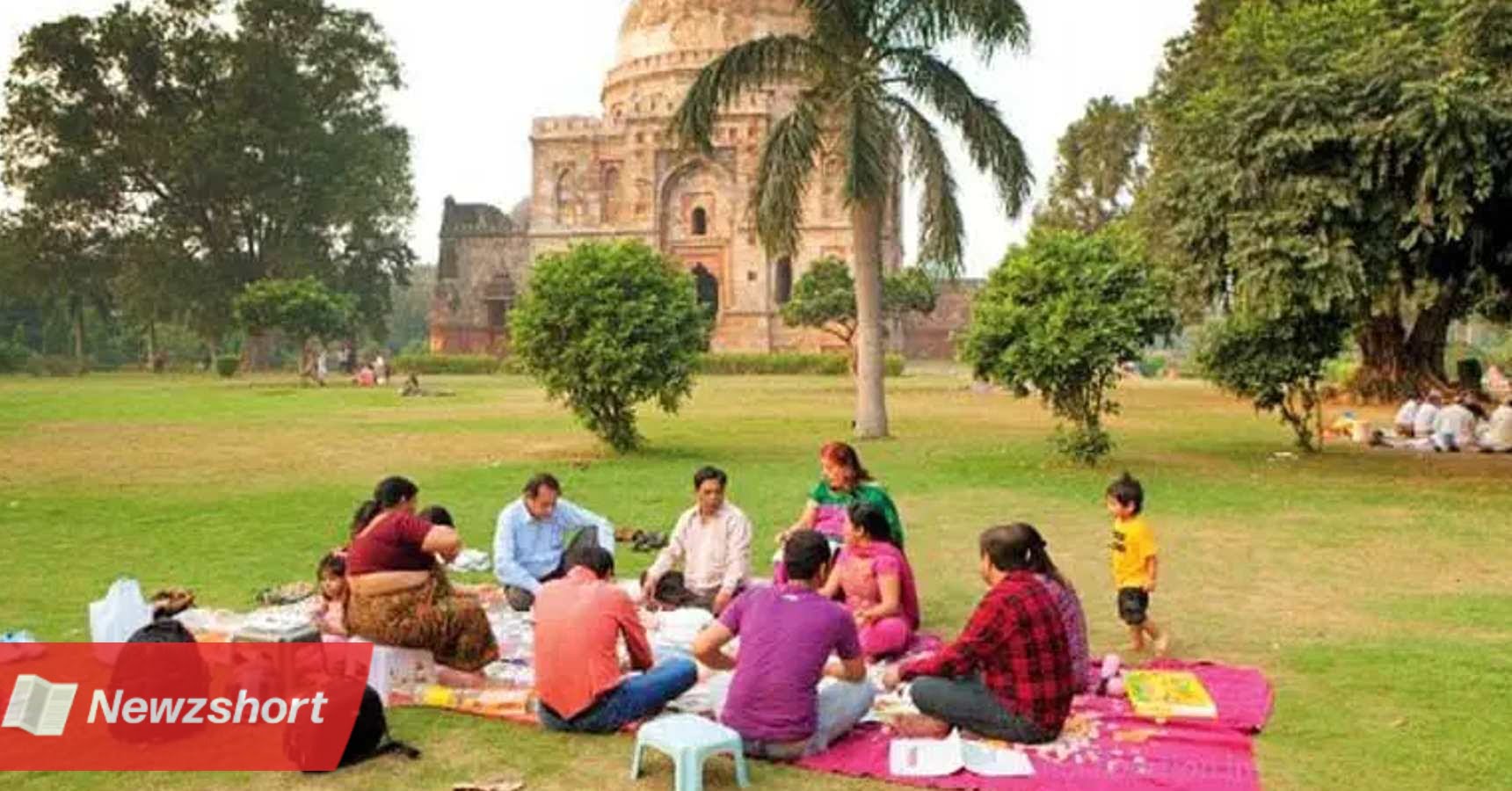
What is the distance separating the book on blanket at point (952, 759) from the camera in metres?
4.78

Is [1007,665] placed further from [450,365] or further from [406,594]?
[450,365]

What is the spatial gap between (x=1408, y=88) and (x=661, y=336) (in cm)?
904

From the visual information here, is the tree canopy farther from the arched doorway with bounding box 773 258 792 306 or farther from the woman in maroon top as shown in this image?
the woman in maroon top

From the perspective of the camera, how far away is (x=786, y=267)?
53.8 meters

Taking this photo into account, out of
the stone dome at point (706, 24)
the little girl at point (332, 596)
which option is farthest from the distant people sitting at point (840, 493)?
the stone dome at point (706, 24)

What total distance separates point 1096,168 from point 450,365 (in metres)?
26.2

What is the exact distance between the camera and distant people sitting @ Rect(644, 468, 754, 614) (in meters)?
7.28

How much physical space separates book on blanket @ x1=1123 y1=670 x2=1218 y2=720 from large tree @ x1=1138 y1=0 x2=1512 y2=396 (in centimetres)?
844

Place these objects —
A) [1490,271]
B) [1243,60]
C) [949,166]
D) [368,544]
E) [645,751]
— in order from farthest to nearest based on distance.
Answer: [1243,60] < [949,166] < [1490,271] < [368,544] < [645,751]

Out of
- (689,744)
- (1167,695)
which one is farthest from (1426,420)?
(689,744)

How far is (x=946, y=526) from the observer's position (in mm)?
11078

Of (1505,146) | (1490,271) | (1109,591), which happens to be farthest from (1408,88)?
(1109,591)

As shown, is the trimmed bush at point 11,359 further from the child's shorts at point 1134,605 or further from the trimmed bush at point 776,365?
the child's shorts at point 1134,605

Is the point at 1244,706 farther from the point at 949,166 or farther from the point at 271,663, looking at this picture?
the point at 949,166
